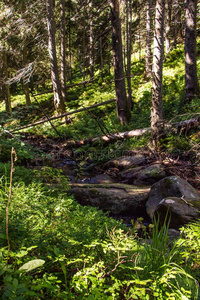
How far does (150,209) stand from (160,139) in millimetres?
3706

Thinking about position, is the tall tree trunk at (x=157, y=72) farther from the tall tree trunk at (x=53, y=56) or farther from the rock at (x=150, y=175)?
the tall tree trunk at (x=53, y=56)

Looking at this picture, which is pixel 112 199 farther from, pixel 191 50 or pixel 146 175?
pixel 191 50

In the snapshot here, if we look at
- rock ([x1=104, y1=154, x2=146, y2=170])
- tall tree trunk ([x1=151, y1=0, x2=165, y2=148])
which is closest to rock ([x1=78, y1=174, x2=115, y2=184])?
rock ([x1=104, y1=154, x2=146, y2=170])

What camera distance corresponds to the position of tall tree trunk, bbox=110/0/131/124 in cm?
955

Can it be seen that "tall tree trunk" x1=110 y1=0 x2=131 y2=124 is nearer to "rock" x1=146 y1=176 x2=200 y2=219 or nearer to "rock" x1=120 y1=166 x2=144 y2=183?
"rock" x1=120 y1=166 x2=144 y2=183

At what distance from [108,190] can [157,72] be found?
449cm

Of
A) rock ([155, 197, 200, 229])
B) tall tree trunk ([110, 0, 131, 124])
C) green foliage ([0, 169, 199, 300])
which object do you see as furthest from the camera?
tall tree trunk ([110, 0, 131, 124])

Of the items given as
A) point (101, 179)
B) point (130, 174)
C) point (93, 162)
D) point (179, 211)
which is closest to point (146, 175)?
point (130, 174)

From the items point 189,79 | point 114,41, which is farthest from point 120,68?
point 189,79

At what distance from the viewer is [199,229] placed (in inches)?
100

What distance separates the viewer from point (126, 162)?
25.6ft

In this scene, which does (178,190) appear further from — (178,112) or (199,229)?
(178,112)

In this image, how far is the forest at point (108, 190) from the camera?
5.50 feet

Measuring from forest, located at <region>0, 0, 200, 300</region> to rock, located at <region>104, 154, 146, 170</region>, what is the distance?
0.04m
